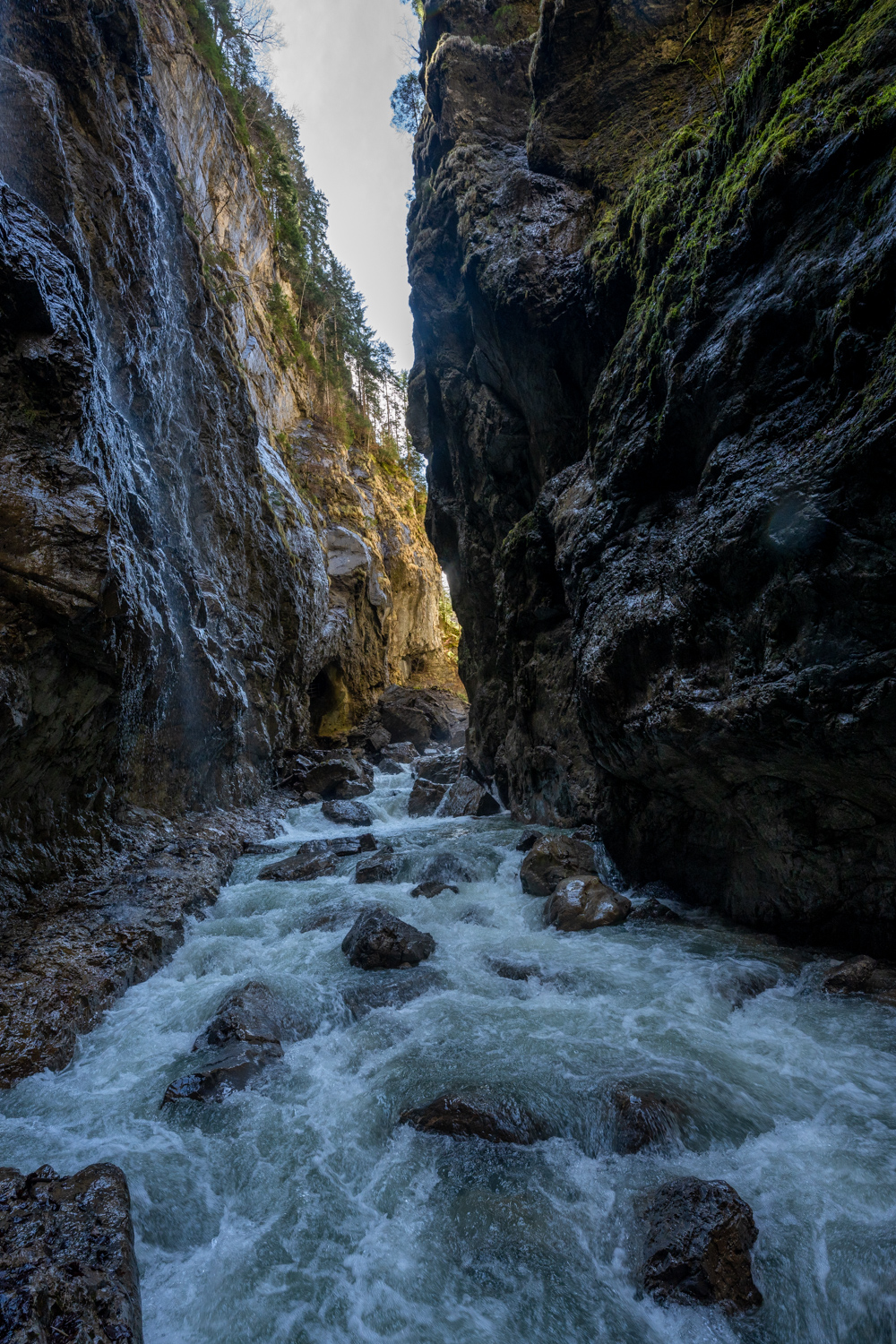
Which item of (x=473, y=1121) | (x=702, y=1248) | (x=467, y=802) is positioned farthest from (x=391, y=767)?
(x=702, y=1248)

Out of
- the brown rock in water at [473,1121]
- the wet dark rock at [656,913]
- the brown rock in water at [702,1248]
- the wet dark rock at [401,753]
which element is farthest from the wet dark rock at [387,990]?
the wet dark rock at [401,753]

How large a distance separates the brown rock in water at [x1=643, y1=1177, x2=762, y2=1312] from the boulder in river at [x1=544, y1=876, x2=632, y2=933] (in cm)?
385

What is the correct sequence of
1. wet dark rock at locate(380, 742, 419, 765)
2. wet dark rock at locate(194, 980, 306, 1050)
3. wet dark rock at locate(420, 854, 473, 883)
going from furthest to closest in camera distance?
wet dark rock at locate(380, 742, 419, 765) < wet dark rock at locate(420, 854, 473, 883) < wet dark rock at locate(194, 980, 306, 1050)

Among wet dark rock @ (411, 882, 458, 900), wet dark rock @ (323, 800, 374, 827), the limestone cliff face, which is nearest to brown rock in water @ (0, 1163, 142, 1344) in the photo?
the limestone cliff face

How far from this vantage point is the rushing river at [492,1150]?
2.55 meters

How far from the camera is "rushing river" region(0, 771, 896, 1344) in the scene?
8.38 ft

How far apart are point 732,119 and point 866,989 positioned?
8.28m

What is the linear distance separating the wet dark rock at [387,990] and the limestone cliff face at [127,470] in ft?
13.3

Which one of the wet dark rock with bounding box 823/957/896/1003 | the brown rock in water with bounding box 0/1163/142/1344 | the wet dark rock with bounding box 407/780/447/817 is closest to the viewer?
the brown rock in water with bounding box 0/1163/142/1344

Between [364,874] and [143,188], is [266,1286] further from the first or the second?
[143,188]

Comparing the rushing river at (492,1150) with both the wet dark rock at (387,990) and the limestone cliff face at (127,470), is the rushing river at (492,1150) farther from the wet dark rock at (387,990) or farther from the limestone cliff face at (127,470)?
the limestone cliff face at (127,470)

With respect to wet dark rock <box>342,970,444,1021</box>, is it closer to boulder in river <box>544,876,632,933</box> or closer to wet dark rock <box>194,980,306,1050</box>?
wet dark rock <box>194,980,306,1050</box>

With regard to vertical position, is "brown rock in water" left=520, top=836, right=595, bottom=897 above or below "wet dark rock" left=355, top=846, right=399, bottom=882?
above

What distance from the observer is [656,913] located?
6.54 meters
